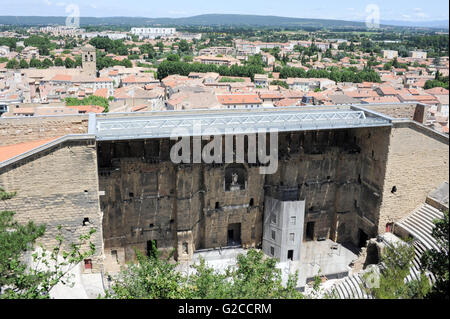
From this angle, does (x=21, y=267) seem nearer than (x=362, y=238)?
Yes

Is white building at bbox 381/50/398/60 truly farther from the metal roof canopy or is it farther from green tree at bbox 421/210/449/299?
green tree at bbox 421/210/449/299

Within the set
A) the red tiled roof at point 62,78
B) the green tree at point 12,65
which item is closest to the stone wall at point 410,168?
the red tiled roof at point 62,78

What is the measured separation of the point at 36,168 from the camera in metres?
17.7

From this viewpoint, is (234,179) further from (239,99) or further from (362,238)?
(239,99)

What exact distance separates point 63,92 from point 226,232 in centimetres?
6051

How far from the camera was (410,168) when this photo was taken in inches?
921

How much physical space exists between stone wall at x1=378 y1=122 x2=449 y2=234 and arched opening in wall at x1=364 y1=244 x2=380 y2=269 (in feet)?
3.52

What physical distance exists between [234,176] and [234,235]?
4282 mm

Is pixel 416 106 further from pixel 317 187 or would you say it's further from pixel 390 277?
pixel 390 277

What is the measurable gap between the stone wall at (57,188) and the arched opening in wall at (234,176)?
25.8ft

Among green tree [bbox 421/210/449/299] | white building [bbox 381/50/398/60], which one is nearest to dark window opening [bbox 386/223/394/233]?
green tree [bbox 421/210/449/299]

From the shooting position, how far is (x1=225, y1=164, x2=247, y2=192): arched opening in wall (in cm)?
2406

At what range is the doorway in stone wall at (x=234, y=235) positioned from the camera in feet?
84.8

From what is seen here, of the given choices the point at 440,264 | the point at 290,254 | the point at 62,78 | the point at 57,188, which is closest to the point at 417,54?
Result: the point at 62,78
